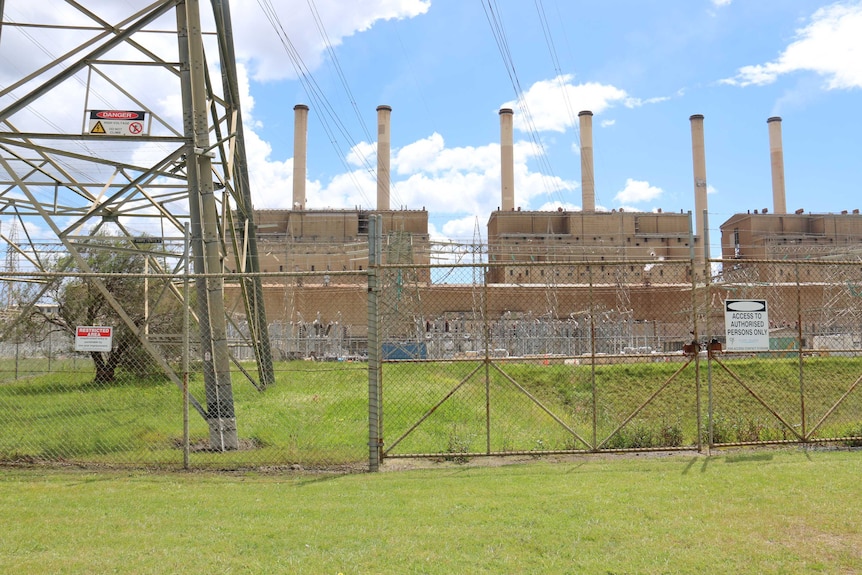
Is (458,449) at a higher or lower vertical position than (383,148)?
lower

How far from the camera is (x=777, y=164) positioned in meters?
62.3

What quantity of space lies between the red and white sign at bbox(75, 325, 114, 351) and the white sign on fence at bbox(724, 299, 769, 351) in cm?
715

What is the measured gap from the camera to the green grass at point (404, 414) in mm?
7996

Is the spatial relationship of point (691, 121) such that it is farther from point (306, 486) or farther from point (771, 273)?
point (306, 486)

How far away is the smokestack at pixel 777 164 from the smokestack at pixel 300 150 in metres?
43.6

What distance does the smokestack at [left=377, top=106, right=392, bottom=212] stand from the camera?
58.7 meters

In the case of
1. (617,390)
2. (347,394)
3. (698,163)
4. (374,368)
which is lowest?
(617,390)

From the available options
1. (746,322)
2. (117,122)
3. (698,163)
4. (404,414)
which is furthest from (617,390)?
(698,163)

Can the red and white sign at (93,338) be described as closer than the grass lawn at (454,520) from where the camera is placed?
No

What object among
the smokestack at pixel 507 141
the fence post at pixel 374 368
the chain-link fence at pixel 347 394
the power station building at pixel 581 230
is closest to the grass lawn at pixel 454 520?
the fence post at pixel 374 368

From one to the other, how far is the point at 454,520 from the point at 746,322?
455cm

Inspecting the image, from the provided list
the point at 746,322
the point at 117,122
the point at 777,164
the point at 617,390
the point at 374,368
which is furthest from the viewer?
the point at 777,164

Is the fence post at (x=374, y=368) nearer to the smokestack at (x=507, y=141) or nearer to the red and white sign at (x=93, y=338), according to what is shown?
the red and white sign at (x=93, y=338)

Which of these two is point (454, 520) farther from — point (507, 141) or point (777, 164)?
point (777, 164)
